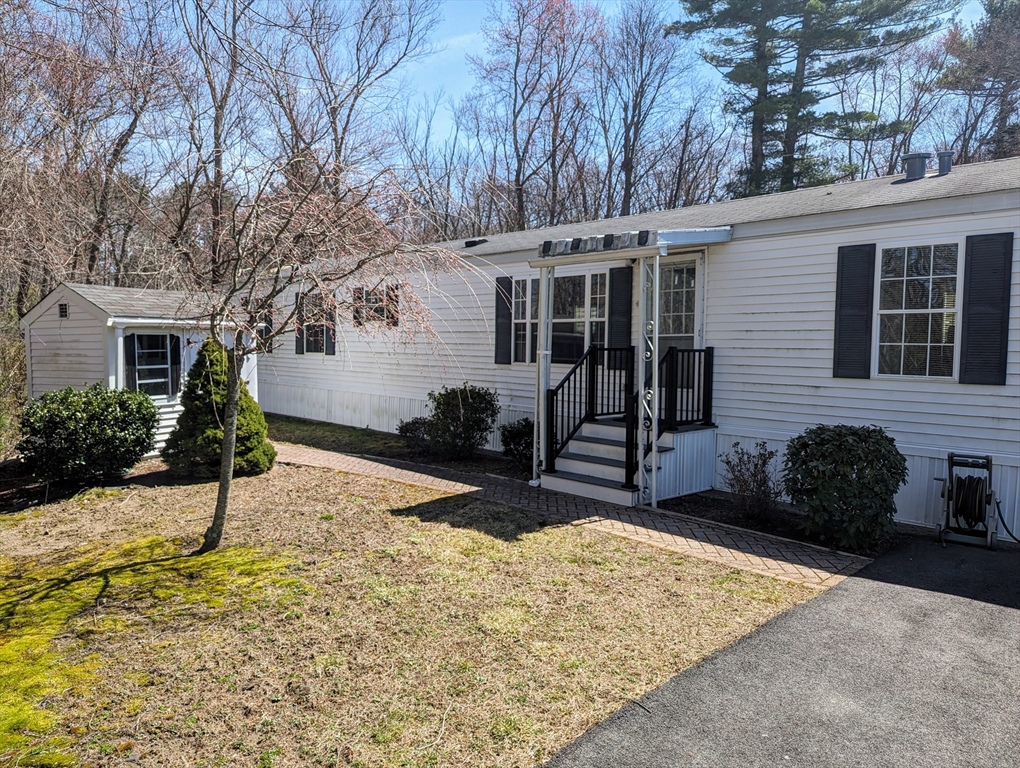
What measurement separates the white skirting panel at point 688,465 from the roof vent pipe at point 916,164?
13.3 feet

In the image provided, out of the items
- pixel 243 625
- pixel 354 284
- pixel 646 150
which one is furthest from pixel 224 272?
pixel 646 150

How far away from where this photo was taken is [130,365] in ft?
34.7

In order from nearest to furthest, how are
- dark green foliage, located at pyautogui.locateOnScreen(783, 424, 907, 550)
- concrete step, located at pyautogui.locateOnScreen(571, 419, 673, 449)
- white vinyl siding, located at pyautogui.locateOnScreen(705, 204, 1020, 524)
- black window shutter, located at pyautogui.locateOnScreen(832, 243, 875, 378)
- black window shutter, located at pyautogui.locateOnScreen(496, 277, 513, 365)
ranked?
dark green foliage, located at pyautogui.locateOnScreen(783, 424, 907, 550)
white vinyl siding, located at pyautogui.locateOnScreen(705, 204, 1020, 524)
black window shutter, located at pyautogui.locateOnScreen(832, 243, 875, 378)
concrete step, located at pyautogui.locateOnScreen(571, 419, 673, 449)
black window shutter, located at pyautogui.locateOnScreen(496, 277, 513, 365)

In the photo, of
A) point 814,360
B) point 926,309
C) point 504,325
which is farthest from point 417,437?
point 926,309

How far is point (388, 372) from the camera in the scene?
13570 mm

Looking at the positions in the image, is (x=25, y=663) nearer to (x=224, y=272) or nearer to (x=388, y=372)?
(x=224, y=272)

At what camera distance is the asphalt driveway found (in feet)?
10.2

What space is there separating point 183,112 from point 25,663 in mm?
11720

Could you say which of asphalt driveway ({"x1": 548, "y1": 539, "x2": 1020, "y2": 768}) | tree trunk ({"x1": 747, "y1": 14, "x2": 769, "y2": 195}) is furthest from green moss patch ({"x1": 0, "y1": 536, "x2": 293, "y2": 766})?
tree trunk ({"x1": 747, "y1": 14, "x2": 769, "y2": 195})

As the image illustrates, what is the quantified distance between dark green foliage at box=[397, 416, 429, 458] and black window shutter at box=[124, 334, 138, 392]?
4.37 m

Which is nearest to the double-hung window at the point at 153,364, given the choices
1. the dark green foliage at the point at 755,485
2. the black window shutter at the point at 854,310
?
the dark green foliage at the point at 755,485

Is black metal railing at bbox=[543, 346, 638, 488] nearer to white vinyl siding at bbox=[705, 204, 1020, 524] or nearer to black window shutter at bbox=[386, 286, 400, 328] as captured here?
white vinyl siding at bbox=[705, 204, 1020, 524]

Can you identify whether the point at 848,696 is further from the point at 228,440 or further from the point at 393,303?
the point at 228,440

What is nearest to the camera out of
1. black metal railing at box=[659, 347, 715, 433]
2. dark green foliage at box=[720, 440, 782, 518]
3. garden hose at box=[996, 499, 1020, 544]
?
garden hose at box=[996, 499, 1020, 544]
